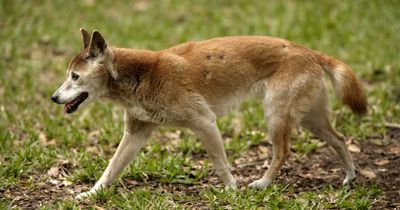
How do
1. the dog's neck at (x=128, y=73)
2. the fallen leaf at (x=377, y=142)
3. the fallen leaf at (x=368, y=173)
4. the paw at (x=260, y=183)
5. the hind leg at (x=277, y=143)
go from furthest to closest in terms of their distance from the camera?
the fallen leaf at (x=377, y=142) → the fallen leaf at (x=368, y=173) → the paw at (x=260, y=183) → the hind leg at (x=277, y=143) → the dog's neck at (x=128, y=73)

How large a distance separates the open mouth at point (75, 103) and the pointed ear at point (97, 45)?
0.42 metres

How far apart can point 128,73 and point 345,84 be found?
2204mm

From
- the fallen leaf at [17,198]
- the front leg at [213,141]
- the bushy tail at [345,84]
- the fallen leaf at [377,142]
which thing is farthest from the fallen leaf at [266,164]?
the fallen leaf at [17,198]

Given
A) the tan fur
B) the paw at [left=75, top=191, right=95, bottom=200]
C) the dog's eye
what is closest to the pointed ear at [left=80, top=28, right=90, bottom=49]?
the tan fur

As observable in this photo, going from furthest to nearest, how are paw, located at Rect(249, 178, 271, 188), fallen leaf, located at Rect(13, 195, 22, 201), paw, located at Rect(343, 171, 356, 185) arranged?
paw, located at Rect(343, 171, 356, 185)
paw, located at Rect(249, 178, 271, 188)
fallen leaf, located at Rect(13, 195, 22, 201)

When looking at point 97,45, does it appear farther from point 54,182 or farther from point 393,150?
point 393,150

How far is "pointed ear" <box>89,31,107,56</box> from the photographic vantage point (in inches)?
233

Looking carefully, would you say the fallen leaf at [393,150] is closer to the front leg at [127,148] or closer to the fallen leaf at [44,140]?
the front leg at [127,148]

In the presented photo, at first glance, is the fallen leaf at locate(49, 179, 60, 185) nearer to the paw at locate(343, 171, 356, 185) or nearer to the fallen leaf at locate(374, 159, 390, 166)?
the paw at locate(343, 171, 356, 185)

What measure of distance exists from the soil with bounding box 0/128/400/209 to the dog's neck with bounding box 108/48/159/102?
3.26 ft

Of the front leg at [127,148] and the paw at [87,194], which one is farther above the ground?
the front leg at [127,148]

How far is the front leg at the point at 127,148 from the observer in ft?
20.5

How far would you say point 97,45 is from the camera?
5.99m

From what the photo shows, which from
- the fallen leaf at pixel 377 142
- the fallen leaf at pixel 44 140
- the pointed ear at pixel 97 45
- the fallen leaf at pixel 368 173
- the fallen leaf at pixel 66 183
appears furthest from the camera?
the fallen leaf at pixel 377 142
